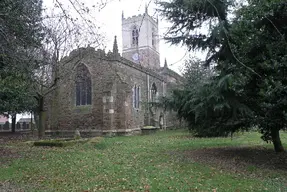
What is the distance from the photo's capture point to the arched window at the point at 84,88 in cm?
2383

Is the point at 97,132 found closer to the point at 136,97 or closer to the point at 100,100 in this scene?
the point at 100,100

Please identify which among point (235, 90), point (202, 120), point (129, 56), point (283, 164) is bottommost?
point (283, 164)

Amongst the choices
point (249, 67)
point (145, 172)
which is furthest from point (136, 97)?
point (249, 67)

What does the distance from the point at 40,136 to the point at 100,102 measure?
594 centimetres

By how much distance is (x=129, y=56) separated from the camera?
169 ft

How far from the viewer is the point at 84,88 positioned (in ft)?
79.3

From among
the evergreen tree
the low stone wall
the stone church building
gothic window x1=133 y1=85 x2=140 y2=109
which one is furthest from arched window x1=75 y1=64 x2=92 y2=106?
the evergreen tree

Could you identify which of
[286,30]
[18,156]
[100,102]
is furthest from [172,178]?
[100,102]

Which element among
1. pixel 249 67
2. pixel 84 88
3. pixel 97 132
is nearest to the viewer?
pixel 249 67

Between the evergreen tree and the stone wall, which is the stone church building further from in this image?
the evergreen tree

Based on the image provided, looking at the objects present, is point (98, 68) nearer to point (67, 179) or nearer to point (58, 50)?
point (58, 50)

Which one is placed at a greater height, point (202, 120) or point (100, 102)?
point (100, 102)

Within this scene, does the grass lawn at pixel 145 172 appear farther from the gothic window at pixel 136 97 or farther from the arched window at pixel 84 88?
the gothic window at pixel 136 97

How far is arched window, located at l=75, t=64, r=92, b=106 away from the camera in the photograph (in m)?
23.8
